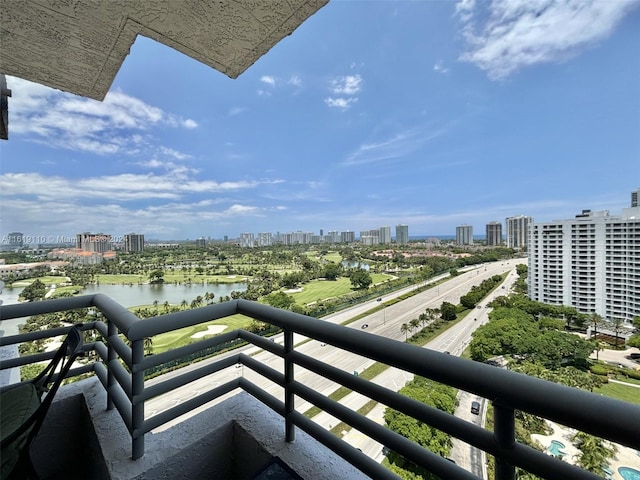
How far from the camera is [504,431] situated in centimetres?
47

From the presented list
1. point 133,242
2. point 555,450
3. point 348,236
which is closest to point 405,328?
point 133,242

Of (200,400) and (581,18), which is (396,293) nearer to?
(581,18)

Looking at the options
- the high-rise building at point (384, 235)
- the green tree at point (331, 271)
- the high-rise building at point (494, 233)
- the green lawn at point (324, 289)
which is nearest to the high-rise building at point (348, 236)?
the high-rise building at point (384, 235)

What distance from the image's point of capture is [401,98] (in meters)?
30.6

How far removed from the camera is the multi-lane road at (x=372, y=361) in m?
0.78

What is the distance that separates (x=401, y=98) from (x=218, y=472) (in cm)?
3538

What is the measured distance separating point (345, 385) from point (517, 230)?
3833cm

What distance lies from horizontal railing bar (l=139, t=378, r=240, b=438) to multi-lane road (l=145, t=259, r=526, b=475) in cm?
2

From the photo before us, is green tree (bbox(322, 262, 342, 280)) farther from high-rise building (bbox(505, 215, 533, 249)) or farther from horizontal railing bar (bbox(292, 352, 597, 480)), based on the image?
high-rise building (bbox(505, 215, 533, 249))

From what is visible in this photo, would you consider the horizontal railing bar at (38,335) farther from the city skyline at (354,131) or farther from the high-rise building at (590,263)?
the high-rise building at (590,263)

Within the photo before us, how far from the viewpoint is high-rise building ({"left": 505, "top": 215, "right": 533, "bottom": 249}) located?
98.2ft

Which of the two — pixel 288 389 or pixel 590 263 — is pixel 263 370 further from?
pixel 590 263

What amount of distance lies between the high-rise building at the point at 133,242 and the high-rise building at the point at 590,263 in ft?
49.5

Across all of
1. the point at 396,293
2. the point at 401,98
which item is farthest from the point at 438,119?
the point at 396,293
